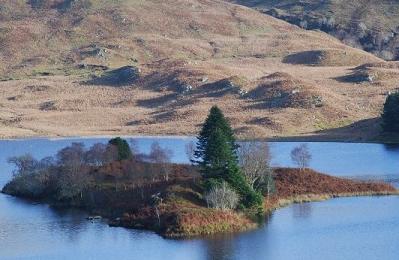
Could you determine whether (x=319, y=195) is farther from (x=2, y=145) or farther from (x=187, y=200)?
(x=2, y=145)

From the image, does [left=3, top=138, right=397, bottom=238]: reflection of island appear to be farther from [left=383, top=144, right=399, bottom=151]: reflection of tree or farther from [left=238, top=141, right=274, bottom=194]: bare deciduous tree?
[left=383, top=144, right=399, bottom=151]: reflection of tree

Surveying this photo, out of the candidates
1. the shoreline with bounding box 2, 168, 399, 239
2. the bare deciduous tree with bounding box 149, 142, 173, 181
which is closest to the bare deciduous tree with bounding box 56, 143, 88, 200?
the shoreline with bounding box 2, 168, 399, 239

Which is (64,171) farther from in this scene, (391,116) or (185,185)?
(391,116)

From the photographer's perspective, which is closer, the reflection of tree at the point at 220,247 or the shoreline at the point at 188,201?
the reflection of tree at the point at 220,247

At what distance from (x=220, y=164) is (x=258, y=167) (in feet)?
22.7

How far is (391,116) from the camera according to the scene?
153000 mm

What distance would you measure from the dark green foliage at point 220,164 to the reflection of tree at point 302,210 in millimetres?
3605

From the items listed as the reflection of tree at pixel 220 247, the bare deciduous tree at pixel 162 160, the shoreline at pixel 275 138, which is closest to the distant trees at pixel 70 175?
the bare deciduous tree at pixel 162 160

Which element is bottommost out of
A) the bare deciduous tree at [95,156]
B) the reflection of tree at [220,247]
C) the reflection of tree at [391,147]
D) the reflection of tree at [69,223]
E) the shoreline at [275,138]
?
the reflection of tree at [220,247]

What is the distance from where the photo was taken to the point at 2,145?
550 feet

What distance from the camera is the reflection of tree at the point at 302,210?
89.0 metres

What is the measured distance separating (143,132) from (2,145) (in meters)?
26.7

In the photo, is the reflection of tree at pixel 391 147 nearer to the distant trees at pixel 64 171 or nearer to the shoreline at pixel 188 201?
the shoreline at pixel 188 201

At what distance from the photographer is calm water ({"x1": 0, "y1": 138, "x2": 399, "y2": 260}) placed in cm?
7550
